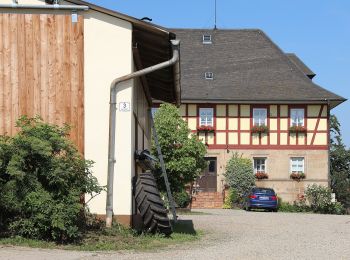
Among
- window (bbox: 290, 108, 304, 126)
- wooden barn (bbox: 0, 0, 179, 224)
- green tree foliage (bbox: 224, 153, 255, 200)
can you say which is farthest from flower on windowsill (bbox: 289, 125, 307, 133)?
wooden barn (bbox: 0, 0, 179, 224)

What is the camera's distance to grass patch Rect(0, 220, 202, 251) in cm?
1150

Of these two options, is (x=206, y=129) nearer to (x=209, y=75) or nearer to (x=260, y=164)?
(x=260, y=164)

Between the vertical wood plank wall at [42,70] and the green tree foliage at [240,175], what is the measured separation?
29.3 metres

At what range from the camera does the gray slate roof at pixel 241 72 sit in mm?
44938

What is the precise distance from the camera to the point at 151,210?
13.5 metres

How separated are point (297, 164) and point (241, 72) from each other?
26.5 ft

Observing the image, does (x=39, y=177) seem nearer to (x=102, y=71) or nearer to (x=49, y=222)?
(x=49, y=222)

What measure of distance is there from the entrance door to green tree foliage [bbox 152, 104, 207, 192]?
11208 millimetres

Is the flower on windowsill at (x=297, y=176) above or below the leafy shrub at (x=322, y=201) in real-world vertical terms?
above

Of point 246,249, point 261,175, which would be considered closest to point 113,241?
point 246,249

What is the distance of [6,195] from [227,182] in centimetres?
3265

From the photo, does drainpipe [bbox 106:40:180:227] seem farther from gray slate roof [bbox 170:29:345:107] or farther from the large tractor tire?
gray slate roof [bbox 170:29:345:107]

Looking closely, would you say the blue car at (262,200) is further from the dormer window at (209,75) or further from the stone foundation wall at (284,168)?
the dormer window at (209,75)

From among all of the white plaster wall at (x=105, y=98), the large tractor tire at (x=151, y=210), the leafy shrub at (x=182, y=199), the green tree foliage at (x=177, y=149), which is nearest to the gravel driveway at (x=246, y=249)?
the large tractor tire at (x=151, y=210)
